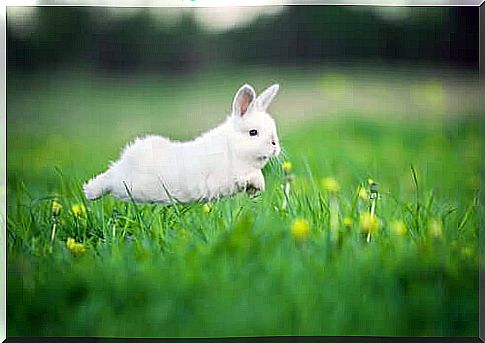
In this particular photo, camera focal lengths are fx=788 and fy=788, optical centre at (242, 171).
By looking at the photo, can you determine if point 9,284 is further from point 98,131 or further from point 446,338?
point 446,338

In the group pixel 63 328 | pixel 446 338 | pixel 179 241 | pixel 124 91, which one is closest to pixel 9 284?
pixel 63 328

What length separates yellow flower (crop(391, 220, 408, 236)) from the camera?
369cm

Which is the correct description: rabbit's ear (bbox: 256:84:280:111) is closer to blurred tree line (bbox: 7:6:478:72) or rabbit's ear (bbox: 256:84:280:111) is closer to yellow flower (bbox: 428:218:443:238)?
blurred tree line (bbox: 7:6:478:72)

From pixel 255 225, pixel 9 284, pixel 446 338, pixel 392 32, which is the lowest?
pixel 446 338

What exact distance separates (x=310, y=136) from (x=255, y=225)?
49cm

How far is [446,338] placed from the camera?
3.75 metres

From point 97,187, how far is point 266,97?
2.94ft

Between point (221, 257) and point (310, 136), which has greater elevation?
point (310, 136)

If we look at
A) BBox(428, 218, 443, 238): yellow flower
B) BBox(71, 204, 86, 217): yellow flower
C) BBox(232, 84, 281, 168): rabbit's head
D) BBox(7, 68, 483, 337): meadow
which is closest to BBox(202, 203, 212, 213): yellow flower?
BBox(7, 68, 483, 337): meadow

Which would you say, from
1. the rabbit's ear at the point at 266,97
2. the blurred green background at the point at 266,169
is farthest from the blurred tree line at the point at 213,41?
the rabbit's ear at the point at 266,97

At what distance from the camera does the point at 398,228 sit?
12.1 feet

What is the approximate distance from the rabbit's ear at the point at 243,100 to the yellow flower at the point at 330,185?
1.63ft

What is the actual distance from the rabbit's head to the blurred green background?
0.04 m

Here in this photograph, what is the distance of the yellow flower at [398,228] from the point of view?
3.69 m
